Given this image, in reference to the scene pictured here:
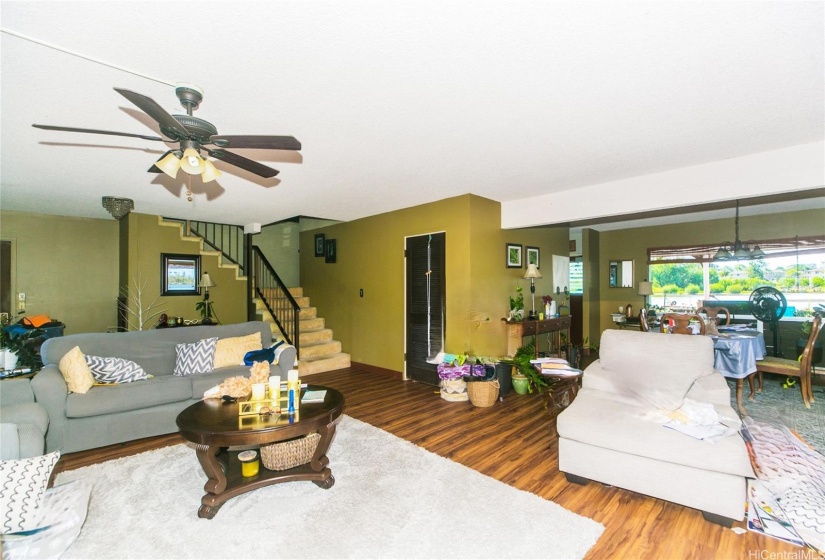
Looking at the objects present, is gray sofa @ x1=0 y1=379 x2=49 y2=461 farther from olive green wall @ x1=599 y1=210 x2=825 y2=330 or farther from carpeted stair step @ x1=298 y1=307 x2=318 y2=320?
olive green wall @ x1=599 y1=210 x2=825 y2=330

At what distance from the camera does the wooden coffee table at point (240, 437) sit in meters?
2.09

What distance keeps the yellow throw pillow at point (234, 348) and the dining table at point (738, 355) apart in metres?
4.98

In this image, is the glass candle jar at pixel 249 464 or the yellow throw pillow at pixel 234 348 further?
the yellow throw pillow at pixel 234 348

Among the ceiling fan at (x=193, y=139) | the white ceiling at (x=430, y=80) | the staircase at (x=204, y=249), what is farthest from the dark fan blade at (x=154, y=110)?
the staircase at (x=204, y=249)

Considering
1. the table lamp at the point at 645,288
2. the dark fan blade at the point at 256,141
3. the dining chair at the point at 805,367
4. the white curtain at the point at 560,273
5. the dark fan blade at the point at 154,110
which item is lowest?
the dining chair at the point at 805,367

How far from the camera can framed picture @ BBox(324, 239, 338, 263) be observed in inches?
264

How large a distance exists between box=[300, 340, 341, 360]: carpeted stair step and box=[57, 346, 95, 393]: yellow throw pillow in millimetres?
2995

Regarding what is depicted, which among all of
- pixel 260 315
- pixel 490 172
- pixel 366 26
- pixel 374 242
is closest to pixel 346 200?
pixel 374 242

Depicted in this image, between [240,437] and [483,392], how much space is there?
104 inches

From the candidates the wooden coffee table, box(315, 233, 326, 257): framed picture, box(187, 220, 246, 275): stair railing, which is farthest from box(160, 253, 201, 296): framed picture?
the wooden coffee table

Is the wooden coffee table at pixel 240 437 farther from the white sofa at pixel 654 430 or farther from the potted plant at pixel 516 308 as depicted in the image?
the potted plant at pixel 516 308

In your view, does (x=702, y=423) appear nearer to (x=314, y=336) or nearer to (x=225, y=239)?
(x=314, y=336)

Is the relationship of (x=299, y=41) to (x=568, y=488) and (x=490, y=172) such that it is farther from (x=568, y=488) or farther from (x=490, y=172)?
(x=568, y=488)

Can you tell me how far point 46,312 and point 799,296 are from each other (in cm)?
1164
